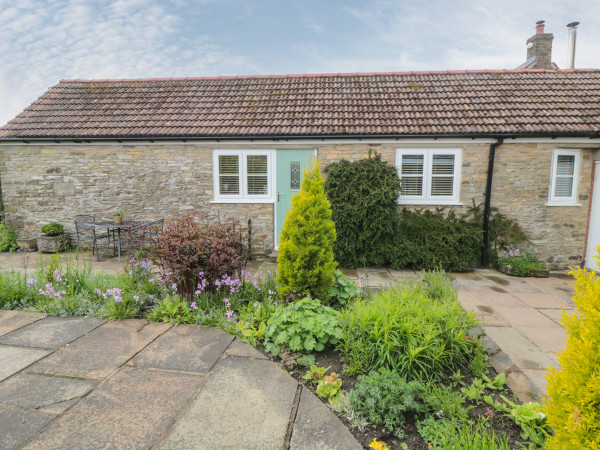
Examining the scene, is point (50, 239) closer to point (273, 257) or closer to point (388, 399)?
point (273, 257)

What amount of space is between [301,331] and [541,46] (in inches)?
568

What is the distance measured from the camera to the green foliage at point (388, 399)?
2.37 meters

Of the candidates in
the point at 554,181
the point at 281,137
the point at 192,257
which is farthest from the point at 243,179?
the point at 554,181

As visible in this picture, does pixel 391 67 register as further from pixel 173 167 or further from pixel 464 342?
pixel 464 342

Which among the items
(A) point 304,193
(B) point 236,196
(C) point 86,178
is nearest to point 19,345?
(A) point 304,193

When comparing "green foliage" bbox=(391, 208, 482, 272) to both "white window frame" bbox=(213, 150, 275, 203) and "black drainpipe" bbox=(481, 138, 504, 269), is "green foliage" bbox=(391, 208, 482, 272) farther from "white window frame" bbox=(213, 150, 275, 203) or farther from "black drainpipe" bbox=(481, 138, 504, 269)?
Result: "white window frame" bbox=(213, 150, 275, 203)

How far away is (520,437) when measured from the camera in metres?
2.27

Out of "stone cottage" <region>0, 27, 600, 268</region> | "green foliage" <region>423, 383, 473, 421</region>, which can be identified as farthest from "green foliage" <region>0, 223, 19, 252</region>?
"green foliage" <region>423, 383, 473, 421</region>

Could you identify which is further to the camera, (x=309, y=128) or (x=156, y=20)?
(x=156, y=20)

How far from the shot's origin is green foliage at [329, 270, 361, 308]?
453 centimetres

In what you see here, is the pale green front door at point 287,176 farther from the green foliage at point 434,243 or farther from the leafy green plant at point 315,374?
the leafy green plant at point 315,374

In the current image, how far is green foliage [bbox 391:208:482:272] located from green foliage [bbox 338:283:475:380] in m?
3.82

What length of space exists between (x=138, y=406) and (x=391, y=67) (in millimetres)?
11573

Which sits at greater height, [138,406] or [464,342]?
[464,342]
